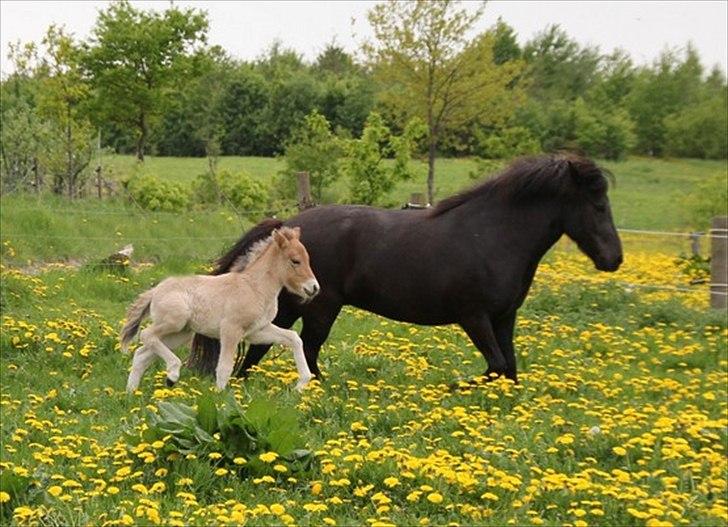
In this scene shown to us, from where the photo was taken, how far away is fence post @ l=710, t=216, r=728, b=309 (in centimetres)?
1205

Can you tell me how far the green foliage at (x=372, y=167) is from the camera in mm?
20627

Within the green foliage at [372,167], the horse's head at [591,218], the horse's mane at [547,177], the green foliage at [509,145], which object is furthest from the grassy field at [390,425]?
the green foliage at [509,145]

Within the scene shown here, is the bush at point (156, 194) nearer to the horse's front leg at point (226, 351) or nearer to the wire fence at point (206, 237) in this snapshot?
the wire fence at point (206, 237)

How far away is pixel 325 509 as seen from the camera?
441 centimetres

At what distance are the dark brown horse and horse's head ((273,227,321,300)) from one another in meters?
0.61

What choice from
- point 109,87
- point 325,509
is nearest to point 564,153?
point 325,509

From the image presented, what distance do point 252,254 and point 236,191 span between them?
1662 cm

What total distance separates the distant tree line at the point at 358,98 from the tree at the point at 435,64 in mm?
41

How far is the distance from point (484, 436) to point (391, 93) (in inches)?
938

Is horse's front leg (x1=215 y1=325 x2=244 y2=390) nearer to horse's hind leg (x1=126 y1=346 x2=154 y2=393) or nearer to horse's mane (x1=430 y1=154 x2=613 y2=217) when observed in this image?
horse's hind leg (x1=126 y1=346 x2=154 y2=393)

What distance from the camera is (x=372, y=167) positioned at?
20.8 m

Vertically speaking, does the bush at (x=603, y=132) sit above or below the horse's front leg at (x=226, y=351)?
above

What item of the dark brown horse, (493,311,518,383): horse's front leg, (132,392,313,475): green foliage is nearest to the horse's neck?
the dark brown horse

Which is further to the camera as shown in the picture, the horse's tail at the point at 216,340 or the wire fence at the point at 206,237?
the wire fence at the point at 206,237
